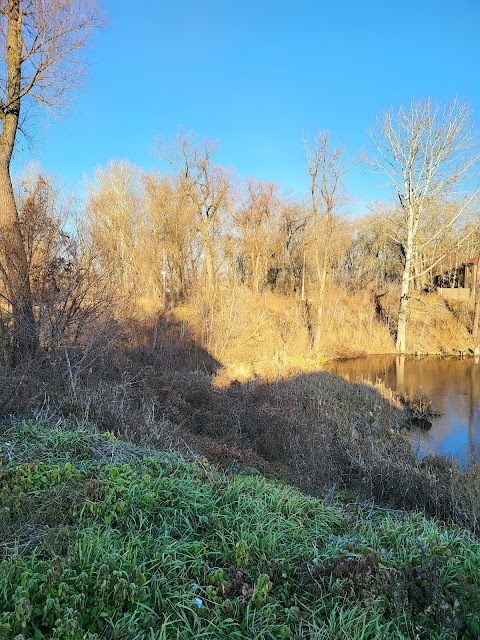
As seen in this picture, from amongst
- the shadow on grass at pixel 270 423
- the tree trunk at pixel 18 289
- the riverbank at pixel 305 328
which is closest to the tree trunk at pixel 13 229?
the tree trunk at pixel 18 289

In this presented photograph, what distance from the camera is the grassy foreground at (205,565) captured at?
230 centimetres

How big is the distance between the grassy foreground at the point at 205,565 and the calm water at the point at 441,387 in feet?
21.2

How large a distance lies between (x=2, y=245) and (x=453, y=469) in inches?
358

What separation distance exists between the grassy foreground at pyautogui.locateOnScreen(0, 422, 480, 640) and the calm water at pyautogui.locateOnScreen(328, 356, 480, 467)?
647cm

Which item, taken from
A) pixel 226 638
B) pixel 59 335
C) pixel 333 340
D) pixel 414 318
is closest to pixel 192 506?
pixel 226 638

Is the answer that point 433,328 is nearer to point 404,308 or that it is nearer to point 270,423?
point 404,308

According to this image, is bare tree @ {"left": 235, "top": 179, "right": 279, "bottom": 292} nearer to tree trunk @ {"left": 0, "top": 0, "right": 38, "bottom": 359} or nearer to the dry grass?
the dry grass

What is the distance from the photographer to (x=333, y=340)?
25.6 m

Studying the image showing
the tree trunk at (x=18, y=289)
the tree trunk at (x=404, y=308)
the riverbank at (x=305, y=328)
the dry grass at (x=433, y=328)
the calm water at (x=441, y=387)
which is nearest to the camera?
the tree trunk at (x=18, y=289)

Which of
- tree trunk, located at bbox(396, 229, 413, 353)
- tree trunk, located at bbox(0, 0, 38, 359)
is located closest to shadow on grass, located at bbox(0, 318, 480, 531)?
tree trunk, located at bbox(0, 0, 38, 359)

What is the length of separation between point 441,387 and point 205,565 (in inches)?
655

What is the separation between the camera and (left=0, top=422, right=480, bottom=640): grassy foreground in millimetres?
2301

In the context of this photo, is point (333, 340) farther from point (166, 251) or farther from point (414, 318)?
point (166, 251)

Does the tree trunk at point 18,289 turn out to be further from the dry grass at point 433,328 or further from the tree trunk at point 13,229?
the dry grass at point 433,328
